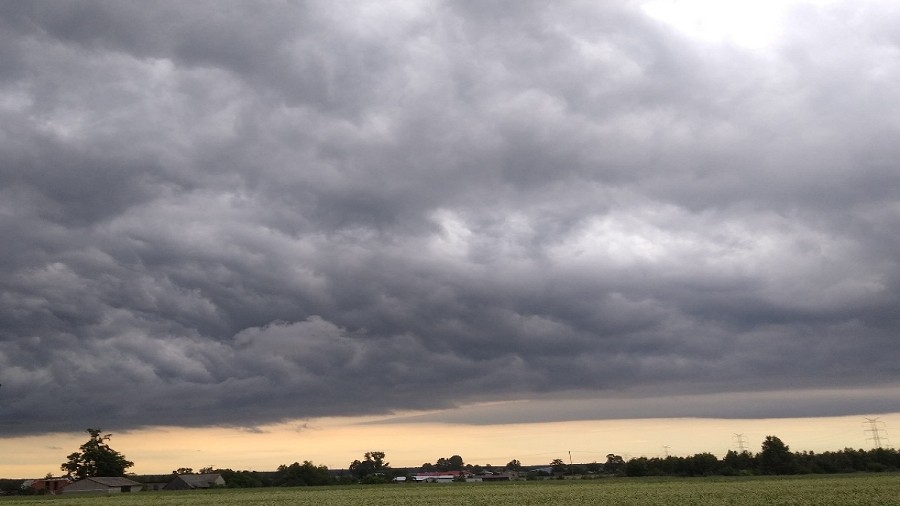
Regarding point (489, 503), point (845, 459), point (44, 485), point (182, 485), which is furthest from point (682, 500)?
point (44, 485)

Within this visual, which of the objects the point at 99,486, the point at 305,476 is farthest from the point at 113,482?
the point at 305,476

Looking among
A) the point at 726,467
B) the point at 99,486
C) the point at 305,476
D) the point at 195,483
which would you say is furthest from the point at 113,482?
the point at 726,467

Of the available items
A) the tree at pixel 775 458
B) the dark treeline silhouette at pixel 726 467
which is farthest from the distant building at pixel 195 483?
the tree at pixel 775 458

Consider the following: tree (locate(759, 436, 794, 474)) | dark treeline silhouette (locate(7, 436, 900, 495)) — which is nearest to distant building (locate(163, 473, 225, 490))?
dark treeline silhouette (locate(7, 436, 900, 495))

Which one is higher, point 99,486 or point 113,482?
point 113,482

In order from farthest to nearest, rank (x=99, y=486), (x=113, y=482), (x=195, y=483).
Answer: (x=195, y=483) < (x=113, y=482) < (x=99, y=486)

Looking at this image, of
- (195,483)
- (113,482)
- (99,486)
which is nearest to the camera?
(99,486)

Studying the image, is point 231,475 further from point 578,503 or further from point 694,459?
point 578,503

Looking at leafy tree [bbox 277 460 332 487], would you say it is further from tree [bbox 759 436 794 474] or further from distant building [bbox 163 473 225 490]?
tree [bbox 759 436 794 474]

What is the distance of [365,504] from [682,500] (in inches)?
1258

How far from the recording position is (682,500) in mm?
66562

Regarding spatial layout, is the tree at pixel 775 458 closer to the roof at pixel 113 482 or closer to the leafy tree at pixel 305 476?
the leafy tree at pixel 305 476

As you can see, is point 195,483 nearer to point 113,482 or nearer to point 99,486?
point 113,482

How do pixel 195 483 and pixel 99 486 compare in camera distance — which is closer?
pixel 99 486
